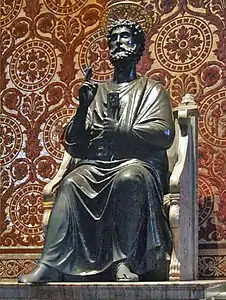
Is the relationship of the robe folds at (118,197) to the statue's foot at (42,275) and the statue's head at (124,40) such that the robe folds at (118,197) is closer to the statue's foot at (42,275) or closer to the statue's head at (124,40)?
the statue's foot at (42,275)

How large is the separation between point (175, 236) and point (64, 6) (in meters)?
1.50

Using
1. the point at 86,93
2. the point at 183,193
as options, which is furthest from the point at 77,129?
the point at 183,193

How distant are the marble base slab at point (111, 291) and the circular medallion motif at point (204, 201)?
2.33 ft

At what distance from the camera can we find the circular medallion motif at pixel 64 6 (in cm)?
414

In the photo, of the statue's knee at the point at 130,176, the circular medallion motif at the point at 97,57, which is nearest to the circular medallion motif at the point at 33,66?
the circular medallion motif at the point at 97,57

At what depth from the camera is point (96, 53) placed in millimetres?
4074

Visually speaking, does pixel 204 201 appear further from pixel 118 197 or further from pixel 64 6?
pixel 64 6

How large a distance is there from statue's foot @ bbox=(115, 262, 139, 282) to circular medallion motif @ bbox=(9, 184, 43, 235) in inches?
40.1

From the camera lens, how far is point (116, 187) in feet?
10.2

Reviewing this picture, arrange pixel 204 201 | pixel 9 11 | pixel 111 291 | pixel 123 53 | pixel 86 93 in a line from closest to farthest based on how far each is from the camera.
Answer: pixel 111 291 < pixel 86 93 < pixel 123 53 < pixel 204 201 < pixel 9 11

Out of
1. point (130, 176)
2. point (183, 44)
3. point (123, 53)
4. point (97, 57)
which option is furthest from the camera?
point (97, 57)

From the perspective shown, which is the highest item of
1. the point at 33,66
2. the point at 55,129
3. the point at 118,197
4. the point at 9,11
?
the point at 9,11

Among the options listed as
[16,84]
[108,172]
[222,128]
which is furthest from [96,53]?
[108,172]

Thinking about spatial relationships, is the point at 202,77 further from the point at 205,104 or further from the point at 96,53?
the point at 96,53
